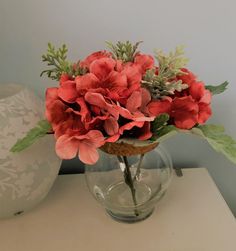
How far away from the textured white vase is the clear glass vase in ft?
0.33

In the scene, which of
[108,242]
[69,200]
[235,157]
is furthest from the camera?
[69,200]

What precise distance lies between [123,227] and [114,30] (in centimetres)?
43

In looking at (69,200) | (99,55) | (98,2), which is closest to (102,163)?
(69,200)

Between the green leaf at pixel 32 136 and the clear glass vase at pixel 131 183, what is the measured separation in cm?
15

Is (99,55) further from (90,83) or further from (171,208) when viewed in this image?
(171,208)

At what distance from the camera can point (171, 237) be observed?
705 millimetres

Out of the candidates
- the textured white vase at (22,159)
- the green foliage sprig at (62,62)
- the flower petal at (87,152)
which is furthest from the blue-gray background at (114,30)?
the flower petal at (87,152)

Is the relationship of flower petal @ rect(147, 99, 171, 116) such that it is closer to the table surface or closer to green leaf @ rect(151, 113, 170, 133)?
green leaf @ rect(151, 113, 170, 133)

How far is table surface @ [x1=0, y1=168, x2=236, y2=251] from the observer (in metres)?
A: 0.69

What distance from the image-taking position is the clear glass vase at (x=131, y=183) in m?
0.73

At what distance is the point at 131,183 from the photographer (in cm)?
72

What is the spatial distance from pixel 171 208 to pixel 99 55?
373mm

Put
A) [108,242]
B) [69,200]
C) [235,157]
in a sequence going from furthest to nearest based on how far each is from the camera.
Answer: [69,200], [108,242], [235,157]

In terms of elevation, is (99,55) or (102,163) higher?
(99,55)
